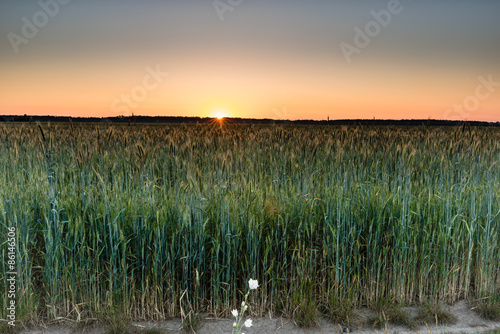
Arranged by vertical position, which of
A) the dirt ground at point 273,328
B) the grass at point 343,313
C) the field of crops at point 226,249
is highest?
the field of crops at point 226,249

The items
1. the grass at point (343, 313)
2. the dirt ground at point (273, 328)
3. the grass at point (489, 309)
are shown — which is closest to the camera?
the dirt ground at point (273, 328)

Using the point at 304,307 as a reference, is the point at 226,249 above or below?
above

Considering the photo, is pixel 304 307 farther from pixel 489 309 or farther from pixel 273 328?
pixel 489 309

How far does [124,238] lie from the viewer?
12.7 feet

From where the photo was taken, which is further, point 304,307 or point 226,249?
point 226,249

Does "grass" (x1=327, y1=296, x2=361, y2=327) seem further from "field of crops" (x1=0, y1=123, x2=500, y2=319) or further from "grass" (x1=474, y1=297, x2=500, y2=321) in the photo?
"grass" (x1=474, y1=297, x2=500, y2=321)

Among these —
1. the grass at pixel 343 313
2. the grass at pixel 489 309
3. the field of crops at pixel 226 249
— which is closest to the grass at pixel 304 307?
the field of crops at pixel 226 249

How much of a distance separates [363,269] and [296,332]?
1029mm

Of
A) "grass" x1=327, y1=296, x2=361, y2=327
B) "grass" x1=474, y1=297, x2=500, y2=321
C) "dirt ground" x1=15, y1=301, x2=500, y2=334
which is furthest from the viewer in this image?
"grass" x1=474, y1=297, x2=500, y2=321

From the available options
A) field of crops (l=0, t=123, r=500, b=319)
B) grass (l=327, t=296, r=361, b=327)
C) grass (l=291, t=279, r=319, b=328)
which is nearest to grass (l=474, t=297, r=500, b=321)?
field of crops (l=0, t=123, r=500, b=319)

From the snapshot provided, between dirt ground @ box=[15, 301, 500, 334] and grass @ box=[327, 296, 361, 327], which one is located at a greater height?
grass @ box=[327, 296, 361, 327]

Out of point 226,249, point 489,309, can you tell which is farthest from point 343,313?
point 489,309

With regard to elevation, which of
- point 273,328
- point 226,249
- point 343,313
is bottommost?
point 273,328

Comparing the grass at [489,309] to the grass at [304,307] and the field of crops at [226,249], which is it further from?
the grass at [304,307]
